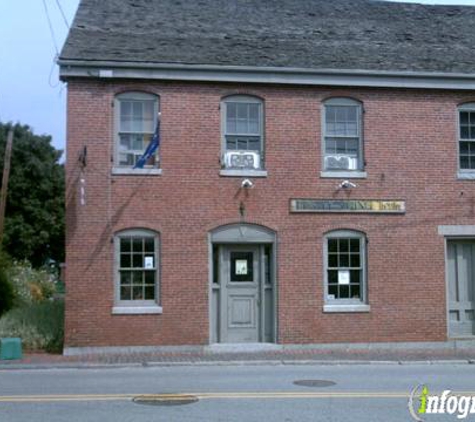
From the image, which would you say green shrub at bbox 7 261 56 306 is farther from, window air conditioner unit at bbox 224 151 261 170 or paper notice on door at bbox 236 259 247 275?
window air conditioner unit at bbox 224 151 261 170

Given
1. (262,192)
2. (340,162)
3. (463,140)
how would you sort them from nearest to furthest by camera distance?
(262,192) < (340,162) < (463,140)

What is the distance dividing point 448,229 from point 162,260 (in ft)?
22.6

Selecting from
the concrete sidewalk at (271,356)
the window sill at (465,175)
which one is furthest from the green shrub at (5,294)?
the window sill at (465,175)

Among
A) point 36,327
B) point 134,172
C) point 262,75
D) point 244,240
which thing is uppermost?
point 262,75

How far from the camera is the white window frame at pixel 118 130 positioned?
16.0m

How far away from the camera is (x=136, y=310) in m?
15.7

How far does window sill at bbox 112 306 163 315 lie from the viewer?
1567cm

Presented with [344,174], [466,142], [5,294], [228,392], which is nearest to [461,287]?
[466,142]

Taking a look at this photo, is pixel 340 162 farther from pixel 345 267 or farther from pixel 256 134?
pixel 345 267

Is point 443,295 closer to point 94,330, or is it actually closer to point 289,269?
point 289,269

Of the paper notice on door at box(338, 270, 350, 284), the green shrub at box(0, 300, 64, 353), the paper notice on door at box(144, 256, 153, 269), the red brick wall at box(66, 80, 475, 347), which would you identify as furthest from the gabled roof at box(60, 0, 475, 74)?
the green shrub at box(0, 300, 64, 353)

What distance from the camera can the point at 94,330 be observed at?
51.2ft

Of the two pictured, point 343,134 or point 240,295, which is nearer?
point 240,295

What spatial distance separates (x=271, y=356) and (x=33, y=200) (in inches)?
1084
